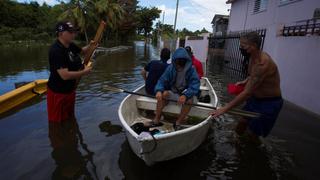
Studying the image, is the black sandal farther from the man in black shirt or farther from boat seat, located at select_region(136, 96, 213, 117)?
the man in black shirt

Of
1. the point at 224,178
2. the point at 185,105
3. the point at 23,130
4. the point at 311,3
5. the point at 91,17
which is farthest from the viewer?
the point at 91,17

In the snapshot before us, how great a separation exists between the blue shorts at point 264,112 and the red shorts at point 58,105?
3409 mm

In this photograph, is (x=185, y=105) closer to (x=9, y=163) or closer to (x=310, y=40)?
(x=9, y=163)

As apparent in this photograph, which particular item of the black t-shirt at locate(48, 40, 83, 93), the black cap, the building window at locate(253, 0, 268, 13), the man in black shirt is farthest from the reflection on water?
the building window at locate(253, 0, 268, 13)

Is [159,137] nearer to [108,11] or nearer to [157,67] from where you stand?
[157,67]

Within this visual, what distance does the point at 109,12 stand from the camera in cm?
3762

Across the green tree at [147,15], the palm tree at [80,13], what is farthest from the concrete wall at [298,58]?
the green tree at [147,15]

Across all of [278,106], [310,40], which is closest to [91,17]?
[310,40]

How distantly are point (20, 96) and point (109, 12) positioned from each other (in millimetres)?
31098

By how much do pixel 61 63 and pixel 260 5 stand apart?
16112mm

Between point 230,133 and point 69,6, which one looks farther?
point 69,6

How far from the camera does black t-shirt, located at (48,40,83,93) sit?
4832 mm

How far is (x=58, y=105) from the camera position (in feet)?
17.4

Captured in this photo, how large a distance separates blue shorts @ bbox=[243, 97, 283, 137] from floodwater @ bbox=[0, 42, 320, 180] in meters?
0.68
